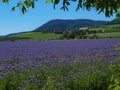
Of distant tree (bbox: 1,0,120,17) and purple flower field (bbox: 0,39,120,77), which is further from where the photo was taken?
purple flower field (bbox: 0,39,120,77)

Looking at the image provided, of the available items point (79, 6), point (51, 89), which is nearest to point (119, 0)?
point (79, 6)

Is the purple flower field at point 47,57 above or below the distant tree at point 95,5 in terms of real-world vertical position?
below

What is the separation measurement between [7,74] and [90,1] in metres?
5.61

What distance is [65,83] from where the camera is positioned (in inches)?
316

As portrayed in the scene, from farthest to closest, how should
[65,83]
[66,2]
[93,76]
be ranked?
[93,76] < [65,83] < [66,2]

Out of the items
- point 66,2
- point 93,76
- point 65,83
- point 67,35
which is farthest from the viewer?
point 67,35

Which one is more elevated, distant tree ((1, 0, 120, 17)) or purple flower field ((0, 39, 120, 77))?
distant tree ((1, 0, 120, 17))

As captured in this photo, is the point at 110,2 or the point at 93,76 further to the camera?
the point at 93,76

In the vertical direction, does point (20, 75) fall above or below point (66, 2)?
below

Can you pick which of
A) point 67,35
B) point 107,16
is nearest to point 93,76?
point 107,16

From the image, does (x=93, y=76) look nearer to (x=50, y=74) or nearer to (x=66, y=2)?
(x=50, y=74)

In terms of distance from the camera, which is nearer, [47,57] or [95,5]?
[95,5]

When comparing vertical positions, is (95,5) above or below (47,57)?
above

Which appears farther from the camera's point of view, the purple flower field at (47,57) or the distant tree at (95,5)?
the purple flower field at (47,57)
